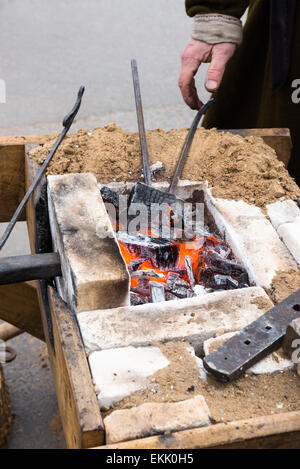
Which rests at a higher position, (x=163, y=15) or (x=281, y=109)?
(x=163, y=15)

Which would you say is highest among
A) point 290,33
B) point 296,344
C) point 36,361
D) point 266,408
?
point 290,33

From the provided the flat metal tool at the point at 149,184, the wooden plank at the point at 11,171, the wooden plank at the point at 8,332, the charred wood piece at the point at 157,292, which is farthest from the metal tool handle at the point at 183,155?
the wooden plank at the point at 8,332

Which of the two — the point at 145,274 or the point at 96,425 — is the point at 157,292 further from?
the point at 96,425

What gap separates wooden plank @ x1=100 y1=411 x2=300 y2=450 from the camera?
1.21m

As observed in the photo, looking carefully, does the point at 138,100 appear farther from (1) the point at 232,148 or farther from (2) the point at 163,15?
(2) the point at 163,15

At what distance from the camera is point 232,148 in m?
2.19

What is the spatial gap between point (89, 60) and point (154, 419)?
445 cm

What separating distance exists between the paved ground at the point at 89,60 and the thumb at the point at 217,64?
1.69 meters

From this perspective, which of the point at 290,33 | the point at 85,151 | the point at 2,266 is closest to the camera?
the point at 2,266

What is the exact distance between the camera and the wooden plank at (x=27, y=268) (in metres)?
1.70

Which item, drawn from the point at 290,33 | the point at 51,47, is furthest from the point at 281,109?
the point at 51,47

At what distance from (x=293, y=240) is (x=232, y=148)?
0.54 meters

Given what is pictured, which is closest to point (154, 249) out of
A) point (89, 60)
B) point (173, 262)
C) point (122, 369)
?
point (173, 262)

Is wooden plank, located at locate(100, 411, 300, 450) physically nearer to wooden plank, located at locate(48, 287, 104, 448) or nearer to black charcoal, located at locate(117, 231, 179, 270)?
wooden plank, located at locate(48, 287, 104, 448)
